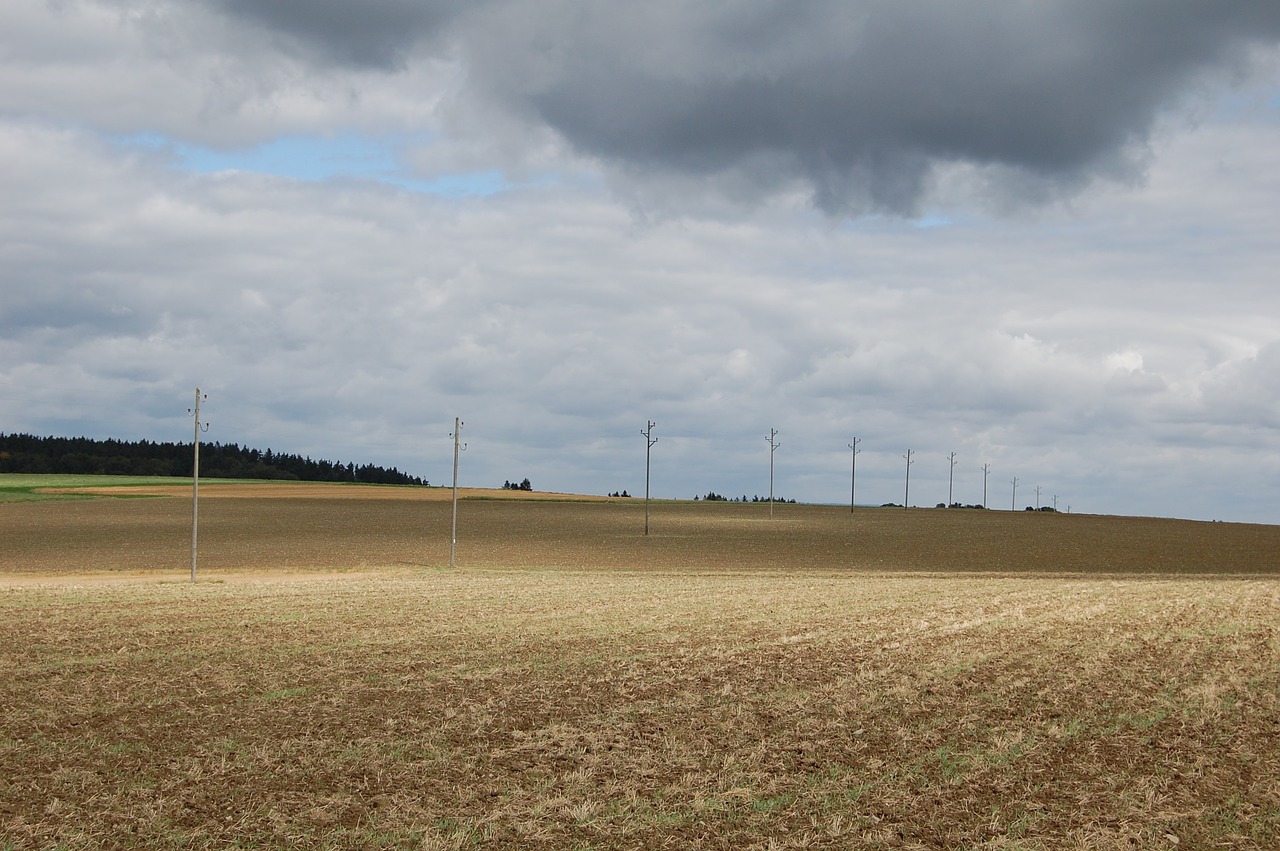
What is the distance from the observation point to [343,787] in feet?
40.2

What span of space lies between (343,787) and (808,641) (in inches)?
529

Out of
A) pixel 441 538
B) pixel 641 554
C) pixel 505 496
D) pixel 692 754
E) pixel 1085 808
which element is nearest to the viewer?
pixel 1085 808

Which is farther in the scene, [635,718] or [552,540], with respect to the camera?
[552,540]

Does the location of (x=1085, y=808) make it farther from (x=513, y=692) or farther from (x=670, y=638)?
(x=670, y=638)

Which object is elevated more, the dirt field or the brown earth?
the dirt field

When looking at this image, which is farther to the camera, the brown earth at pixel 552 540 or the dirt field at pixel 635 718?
the brown earth at pixel 552 540

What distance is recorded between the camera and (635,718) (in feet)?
51.5

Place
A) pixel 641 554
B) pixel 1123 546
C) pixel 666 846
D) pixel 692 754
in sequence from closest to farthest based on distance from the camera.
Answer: pixel 666 846
pixel 692 754
pixel 641 554
pixel 1123 546

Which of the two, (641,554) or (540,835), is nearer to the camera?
(540,835)

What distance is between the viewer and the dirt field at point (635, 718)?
441 inches

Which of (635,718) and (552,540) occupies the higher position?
(635,718)

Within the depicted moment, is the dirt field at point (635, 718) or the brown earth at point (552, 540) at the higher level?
the dirt field at point (635, 718)

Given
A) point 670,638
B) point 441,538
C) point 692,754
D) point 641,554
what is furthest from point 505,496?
point 692,754

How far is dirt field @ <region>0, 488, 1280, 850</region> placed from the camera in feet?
36.8
